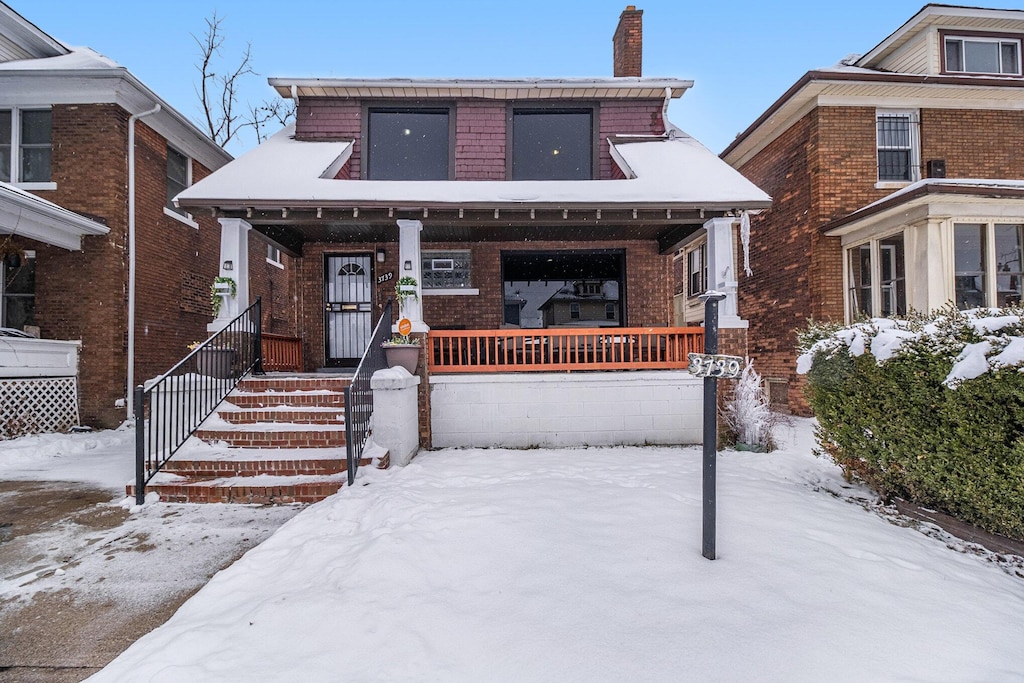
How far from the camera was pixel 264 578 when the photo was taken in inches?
119

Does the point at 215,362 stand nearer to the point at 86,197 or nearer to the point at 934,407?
the point at 86,197

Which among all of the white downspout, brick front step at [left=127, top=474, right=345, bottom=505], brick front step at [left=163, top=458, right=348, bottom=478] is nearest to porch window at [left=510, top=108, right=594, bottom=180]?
brick front step at [left=163, top=458, right=348, bottom=478]

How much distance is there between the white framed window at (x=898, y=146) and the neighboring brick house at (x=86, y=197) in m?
14.8

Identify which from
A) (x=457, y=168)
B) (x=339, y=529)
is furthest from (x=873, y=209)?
(x=339, y=529)

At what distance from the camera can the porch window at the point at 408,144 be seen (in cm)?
970

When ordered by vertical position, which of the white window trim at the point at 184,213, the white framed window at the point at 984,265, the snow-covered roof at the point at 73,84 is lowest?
the white framed window at the point at 984,265

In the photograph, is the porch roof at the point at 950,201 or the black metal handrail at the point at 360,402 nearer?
the black metal handrail at the point at 360,402

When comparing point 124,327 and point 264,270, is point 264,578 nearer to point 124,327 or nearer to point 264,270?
point 124,327

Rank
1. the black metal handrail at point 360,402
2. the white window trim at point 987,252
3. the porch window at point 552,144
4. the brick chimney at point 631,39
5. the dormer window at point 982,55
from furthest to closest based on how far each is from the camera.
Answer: the brick chimney at point 631,39 → the dormer window at point 982,55 → the porch window at point 552,144 → the white window trim at point 987,252 → the black metal handrail at point 360,402

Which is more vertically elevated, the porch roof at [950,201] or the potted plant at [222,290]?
the porch roof at [950,201]

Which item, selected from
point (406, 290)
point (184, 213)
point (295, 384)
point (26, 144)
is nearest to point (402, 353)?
point (406, 290)

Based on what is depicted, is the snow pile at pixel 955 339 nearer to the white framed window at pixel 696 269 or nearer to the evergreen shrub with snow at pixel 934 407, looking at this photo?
the evergreen shrub with snow at pixel 934 407

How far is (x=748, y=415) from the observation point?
6.55 metres

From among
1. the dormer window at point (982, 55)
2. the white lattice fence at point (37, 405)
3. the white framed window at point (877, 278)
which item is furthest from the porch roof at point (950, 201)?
the white lattice fence at point (37, 405)
